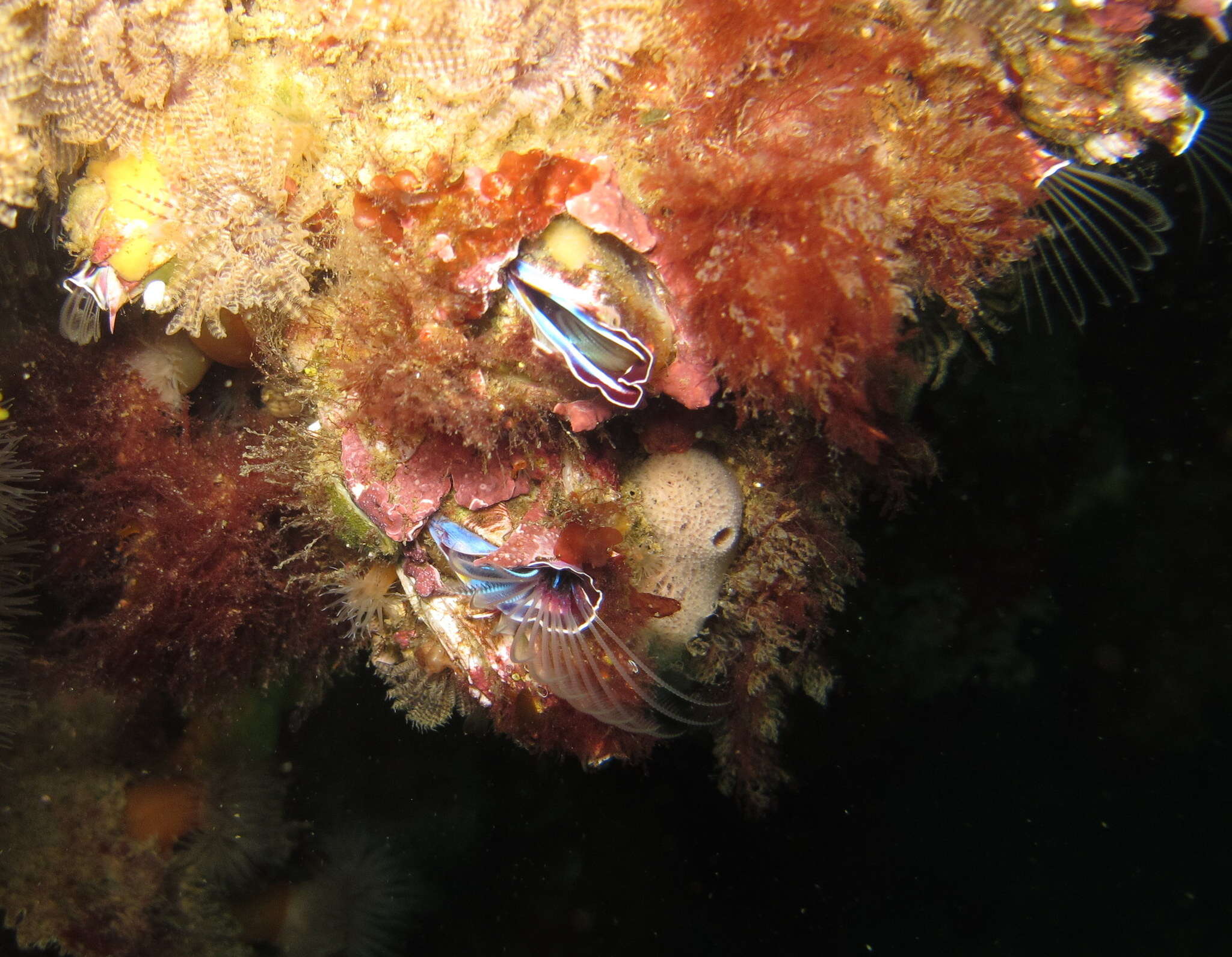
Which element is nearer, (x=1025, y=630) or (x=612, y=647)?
(x=612, y=647)

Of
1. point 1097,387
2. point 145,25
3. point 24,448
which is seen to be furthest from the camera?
point 1097,387

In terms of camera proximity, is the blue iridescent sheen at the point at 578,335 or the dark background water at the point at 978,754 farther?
the dark background water at the point at 978,754

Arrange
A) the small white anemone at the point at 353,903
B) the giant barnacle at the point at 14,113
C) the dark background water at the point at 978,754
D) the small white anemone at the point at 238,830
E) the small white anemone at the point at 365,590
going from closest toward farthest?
1. the giant barnacle at the point at 14,113
2. the small white anemone at the point at 365,590
3. the dark background water at the point at 978,754
4. the small white anemone at the point at 238,830
5. the small white anemone at the point at 353,903

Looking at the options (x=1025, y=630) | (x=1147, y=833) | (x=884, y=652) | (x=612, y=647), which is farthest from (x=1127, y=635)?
(x=612, y=647)

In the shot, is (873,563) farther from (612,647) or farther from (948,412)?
(612,647)

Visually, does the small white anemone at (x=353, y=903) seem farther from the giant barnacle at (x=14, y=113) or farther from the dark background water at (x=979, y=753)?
the giant barnacle at (x=14, y=113)

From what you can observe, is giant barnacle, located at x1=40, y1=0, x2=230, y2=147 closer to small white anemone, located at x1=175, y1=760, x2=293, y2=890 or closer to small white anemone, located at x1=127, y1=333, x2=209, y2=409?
small white anemone, located at x1=127, y1=333, x2=209, y2=409

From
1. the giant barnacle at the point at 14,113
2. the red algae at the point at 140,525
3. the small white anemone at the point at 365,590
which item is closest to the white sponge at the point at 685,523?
the small white anemone at the point at 365,590
